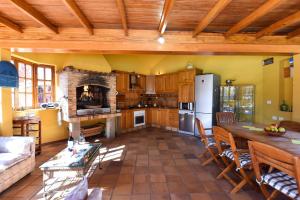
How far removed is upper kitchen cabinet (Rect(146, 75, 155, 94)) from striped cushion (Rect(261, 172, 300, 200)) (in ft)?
18.6

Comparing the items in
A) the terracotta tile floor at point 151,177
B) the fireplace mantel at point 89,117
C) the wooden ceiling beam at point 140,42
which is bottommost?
the terracotta tile floor at point 151,177

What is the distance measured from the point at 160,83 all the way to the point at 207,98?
7.96 ft

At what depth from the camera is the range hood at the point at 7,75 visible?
113 inches

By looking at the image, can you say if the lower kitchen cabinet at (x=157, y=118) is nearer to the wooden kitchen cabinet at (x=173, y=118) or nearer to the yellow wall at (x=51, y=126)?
the wooden kitchen cabinet at (x=173, y=118)

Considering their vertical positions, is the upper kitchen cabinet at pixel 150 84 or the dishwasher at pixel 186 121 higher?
the upper kitchen cabinet at pixel 150 84

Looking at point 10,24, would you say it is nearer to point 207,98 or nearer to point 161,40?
point 161,40

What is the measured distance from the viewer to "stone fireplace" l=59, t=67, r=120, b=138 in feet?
14.4

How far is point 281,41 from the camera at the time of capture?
9.98 ft

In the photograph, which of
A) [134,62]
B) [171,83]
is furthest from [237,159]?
[134,62]

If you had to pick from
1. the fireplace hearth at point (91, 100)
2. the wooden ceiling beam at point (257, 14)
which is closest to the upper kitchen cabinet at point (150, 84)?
the fireplace hearth at point (91, 100)

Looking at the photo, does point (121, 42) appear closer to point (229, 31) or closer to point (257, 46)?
point (229, 31)

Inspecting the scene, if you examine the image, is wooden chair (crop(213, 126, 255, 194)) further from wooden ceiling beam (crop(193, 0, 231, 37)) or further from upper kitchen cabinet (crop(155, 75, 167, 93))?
upper kitchen cabinet (crop(155, 75, 167, 93))

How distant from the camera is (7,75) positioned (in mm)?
2928

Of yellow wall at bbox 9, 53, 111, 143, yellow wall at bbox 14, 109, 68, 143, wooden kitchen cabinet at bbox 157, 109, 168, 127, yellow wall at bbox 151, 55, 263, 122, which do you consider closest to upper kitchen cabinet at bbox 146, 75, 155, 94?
wooden kitchen cabinet at bbox 157, 109, 168, 127
